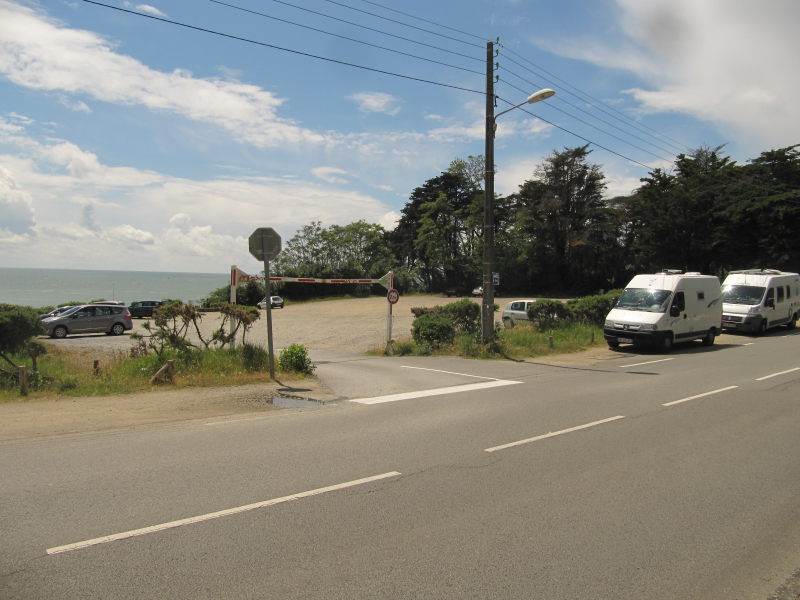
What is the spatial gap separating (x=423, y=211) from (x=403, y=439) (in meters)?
78.0

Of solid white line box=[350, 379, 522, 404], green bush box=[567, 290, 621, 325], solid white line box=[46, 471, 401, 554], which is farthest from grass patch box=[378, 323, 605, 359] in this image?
solid white line box=[46, 471, 401, 554]

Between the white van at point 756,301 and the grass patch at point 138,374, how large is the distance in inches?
821

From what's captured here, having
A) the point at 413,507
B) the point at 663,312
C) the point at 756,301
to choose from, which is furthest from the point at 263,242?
the point at 756,301

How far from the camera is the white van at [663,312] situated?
712 inches

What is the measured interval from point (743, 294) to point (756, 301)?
0.69 meters

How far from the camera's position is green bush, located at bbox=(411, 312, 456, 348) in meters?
19.4

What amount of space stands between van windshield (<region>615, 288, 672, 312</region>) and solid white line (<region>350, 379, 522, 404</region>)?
28.7 ft

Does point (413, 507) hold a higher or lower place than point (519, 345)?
higher

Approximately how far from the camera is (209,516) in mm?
4371

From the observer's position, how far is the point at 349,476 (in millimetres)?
5387

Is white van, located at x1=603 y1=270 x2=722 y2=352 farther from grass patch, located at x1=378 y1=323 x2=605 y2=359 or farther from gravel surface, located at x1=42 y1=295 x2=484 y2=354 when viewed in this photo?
gravel surface, located at x1=42 y1=295 x2=484 y2=354

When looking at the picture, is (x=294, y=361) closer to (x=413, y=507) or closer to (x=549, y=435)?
(x=549, y=435)

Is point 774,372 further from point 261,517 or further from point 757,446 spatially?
point 261,517

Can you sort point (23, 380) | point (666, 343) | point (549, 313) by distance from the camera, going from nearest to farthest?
point (23, 380), point (666, 343), point (549, 313)
